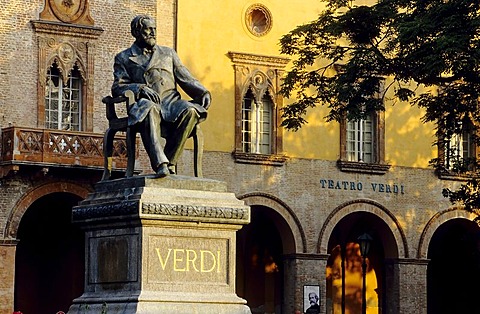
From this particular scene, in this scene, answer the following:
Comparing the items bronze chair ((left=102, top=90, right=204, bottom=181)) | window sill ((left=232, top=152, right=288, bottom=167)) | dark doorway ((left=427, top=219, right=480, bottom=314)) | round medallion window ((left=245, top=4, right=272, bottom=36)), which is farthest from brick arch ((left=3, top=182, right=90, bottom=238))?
bronze chair ((left=102, top=90, right=204, bottom=181))

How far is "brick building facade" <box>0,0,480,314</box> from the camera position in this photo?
3653 cm

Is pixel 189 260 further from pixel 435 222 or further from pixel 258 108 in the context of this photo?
pixel 435 222

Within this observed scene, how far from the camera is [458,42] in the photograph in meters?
29.7

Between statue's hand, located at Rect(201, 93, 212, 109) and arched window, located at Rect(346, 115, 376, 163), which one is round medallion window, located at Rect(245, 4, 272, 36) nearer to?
arched window, located at Rect(346, 115, 376, 163)

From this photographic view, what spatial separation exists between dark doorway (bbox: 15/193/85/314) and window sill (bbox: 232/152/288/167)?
179 inches

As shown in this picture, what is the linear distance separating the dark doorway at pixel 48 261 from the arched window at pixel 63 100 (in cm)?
306

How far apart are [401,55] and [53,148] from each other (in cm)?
888

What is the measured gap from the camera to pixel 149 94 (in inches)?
683

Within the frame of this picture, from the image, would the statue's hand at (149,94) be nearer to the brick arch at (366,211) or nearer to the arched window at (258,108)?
the arched window at (258,108)

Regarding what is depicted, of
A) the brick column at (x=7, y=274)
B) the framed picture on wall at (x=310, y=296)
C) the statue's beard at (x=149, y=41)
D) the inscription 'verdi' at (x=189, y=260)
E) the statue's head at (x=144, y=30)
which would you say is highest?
the statue's head at (x=144, y=30)

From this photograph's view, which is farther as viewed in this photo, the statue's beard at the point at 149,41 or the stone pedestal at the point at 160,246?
the statue's beard at the point at 149,41

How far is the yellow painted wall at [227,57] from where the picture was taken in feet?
130

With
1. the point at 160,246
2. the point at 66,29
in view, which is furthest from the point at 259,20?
the point at 160,246

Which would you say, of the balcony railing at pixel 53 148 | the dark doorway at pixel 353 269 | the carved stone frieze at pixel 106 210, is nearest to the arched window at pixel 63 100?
the balcony railing at pixel 53 148
